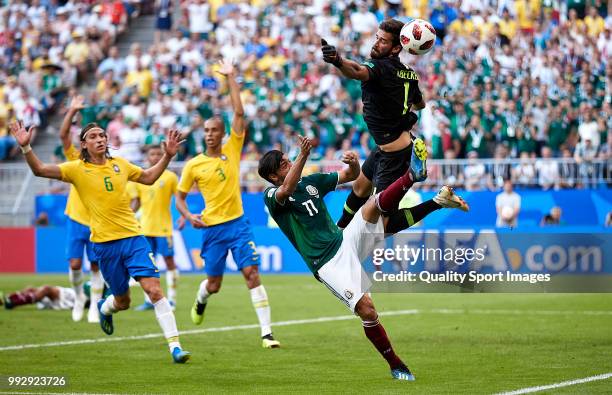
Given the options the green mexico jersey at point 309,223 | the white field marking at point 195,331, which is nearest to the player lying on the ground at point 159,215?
the white field marking at point 195,331

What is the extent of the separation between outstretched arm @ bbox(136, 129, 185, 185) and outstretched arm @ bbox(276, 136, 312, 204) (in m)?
1.59

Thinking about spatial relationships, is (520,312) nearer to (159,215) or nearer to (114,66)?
(159,215)

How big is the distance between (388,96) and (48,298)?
30.7ft

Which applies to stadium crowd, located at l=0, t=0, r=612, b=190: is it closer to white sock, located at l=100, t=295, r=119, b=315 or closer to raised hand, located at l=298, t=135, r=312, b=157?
white sock, located at l=100, t=295, r=119, b=315

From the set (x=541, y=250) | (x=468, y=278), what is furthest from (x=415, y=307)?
(x=541, y=250)

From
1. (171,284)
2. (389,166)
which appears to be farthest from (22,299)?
(389,166)

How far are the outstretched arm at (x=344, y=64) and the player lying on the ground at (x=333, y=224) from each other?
0.84 m

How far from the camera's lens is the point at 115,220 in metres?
12.6

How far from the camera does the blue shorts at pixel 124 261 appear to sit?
1248cm

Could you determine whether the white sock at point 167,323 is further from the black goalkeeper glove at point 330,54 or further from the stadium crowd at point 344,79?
the stadium crowd at point 344,79

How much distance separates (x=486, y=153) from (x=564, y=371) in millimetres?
15318

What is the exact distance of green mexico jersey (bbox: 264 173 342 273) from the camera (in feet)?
36.7

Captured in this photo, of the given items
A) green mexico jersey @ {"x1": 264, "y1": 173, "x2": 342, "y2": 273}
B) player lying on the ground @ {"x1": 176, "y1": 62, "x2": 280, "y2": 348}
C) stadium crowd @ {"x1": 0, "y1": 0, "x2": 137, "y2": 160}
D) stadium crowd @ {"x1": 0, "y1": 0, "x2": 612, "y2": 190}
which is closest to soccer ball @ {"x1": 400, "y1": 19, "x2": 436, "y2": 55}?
green mexico jersey @ {"x1": 264, "y1": 173, "x2": 342, "y2": 273}

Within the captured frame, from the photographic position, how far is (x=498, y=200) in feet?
82.7
